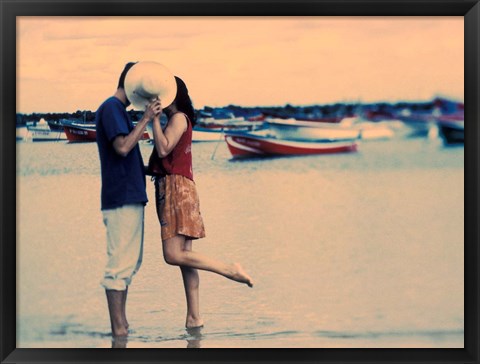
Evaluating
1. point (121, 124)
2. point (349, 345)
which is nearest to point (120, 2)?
point (121, 124)

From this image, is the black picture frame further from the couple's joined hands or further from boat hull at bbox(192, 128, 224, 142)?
boat hull at bbox(192, 128, 224, 142)

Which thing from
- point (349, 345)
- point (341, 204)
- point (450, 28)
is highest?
point (450, 28)

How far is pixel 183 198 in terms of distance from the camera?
12.6m

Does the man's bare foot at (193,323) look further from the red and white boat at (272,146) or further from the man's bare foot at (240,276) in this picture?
the red and white boat at (272,146)

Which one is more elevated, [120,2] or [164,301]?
[120,2]

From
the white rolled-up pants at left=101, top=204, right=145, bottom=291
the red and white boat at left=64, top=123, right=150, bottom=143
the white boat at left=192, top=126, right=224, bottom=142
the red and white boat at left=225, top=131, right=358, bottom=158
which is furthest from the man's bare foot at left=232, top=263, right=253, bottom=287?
the red and white boat at left=64, top=123, right=150, bottom=143

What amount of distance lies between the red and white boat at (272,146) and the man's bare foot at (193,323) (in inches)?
40.7

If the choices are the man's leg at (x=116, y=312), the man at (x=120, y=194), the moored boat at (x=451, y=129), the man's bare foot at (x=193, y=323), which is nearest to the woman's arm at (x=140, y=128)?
the man at (x=120, y=194)

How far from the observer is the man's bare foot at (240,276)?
12.7 metres

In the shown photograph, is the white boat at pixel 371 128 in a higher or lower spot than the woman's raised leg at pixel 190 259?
higher

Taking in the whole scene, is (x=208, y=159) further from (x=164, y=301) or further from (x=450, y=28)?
(x=450, y=28)

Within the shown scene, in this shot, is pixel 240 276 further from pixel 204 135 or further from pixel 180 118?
pixel 180 118

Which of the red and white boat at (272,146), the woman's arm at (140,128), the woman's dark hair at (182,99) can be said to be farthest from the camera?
the red and white boat at (272,146)

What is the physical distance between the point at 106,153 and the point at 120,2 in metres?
Result: 0.93
